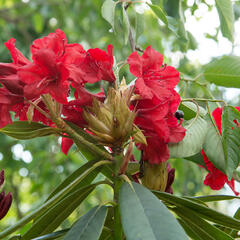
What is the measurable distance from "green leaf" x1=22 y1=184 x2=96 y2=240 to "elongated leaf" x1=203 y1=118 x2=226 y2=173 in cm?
24

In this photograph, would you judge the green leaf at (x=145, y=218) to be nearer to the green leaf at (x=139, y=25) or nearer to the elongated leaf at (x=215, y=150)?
the elongated leaf at (x=215, y=150)

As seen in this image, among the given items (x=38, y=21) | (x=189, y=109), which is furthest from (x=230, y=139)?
(x=38, y=21)

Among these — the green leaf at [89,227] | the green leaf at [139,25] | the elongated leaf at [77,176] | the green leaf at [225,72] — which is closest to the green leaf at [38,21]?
the green leaf at [139,25]

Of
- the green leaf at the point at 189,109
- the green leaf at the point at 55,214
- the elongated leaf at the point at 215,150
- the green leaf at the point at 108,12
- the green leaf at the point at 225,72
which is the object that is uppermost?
the green leaf at the point at 108,12

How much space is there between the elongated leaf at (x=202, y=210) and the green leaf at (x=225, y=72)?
329 mm

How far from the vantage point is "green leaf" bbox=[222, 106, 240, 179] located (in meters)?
0.71

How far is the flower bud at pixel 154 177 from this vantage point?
0.71m

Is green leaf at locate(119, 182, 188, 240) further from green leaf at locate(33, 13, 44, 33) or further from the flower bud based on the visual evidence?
green leaf at locate(33, 13, 44, 33)

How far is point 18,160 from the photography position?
2559 mm

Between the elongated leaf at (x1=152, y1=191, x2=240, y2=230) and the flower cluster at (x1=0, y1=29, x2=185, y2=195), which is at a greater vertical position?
the flower cluster at (x1=0, y1=29, x2=185, y2=195)

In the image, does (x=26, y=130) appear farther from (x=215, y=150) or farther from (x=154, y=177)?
(x=215, y=150)

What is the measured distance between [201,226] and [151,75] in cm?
30

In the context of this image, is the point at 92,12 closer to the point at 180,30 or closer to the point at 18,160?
the point at 18,160

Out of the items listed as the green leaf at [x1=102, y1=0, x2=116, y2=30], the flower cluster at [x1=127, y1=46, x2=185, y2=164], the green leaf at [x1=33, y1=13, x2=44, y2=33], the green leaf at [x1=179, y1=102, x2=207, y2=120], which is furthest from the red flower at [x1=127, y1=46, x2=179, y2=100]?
the green leaf at [x1=33, y1=13, x2=44, y2=33]
